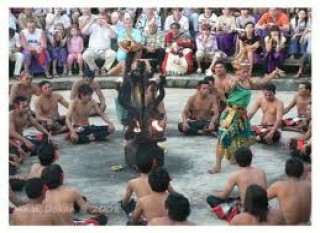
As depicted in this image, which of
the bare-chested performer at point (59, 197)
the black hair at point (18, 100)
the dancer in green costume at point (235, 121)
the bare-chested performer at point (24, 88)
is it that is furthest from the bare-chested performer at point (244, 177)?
the bare-chested performer at point (24, 88)

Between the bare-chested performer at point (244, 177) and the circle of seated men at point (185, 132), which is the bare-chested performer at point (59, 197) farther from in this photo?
the bare-chested performer at point (244, 177)

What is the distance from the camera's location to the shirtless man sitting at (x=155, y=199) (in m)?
7.69

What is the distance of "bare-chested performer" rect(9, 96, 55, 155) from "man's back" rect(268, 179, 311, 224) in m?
3.58

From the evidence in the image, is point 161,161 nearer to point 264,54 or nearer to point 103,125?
point 103,125

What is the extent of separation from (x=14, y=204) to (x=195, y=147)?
9.68 feet

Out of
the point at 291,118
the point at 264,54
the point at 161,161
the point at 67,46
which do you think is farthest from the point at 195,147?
the point at 67,46

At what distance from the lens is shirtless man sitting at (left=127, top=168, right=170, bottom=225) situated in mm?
7691

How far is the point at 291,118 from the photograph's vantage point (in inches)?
441

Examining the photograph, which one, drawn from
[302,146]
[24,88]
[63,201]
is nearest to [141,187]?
[63,201]

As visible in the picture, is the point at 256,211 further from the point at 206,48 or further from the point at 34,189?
the point at 206,48

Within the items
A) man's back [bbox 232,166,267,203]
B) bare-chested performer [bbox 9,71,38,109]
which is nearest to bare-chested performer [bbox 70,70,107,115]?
bare-chested performer [bbox 9,71,38,109]
